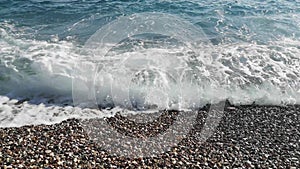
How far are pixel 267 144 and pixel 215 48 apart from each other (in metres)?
5.51

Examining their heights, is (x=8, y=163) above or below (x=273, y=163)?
above

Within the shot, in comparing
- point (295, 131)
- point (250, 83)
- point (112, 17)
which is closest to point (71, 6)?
point (112, 17)

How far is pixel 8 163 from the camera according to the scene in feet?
16.3

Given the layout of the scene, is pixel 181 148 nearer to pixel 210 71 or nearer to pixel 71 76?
pixel 210 71

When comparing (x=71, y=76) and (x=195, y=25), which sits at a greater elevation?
(x=195, y=25)

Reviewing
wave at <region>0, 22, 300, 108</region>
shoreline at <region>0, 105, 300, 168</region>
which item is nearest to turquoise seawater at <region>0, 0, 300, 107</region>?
wave at <region>0, 22, 300, 108</region>

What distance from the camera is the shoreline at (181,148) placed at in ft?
17.2

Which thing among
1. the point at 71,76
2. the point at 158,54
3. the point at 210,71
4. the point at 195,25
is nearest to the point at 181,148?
the point at 210,71

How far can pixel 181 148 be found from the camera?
5.88 metres

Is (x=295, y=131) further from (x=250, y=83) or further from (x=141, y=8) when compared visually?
(x=141, y=8)

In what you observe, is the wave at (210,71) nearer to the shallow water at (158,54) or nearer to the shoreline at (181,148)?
the shallow water at (158,54)

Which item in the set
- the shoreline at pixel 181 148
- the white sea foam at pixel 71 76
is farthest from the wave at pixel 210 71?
the shoreline at pixel 181 148

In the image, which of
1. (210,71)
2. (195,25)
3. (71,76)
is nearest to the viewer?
(71,76)

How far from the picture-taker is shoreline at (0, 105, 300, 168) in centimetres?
523
